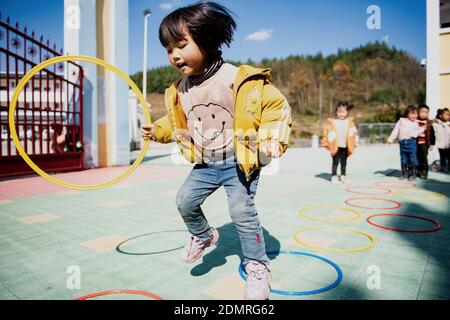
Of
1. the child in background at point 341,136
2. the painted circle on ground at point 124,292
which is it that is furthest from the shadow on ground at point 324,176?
the painted circle on ground at point 124,292

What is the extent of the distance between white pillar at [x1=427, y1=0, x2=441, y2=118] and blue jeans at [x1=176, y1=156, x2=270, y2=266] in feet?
37.8

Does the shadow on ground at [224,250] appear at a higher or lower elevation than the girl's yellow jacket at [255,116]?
lower

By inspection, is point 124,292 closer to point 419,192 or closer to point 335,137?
point 419,192

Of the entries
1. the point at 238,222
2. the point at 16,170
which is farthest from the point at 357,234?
the point at 16,170

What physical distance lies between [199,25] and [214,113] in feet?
1.98

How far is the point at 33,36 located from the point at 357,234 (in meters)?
8.24

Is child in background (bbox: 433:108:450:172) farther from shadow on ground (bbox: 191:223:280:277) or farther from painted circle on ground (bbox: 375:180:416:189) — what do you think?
shadow on ground (bbox: 191:223:280:277)

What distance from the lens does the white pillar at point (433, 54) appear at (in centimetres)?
1169

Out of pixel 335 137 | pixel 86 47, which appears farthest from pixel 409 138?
pixel 86 47

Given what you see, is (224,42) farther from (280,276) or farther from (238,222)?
(280,276)

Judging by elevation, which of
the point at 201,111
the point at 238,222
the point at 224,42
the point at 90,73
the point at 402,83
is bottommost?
the point at 238,222

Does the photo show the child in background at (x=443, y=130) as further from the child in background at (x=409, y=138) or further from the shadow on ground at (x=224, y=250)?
the shadow on ground at (x=224, y=250)

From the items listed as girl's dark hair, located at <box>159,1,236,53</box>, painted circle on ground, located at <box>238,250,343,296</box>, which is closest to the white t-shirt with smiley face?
girl's dark hair, located at <box>159,1,236,53</box>
